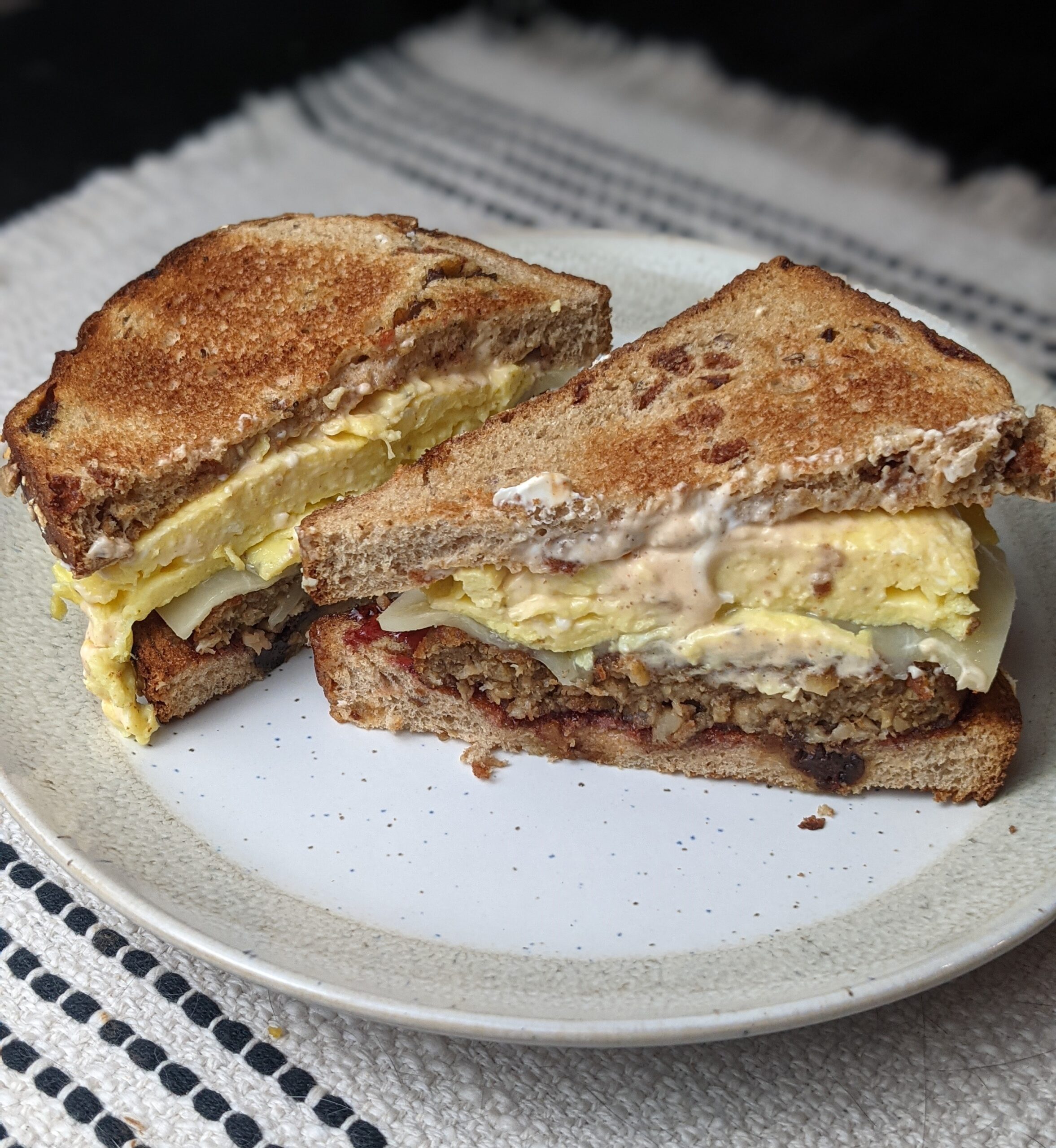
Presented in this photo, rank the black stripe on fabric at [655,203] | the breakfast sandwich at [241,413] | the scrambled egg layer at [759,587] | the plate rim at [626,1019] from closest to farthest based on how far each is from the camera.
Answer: the plate rim at [626,1019] → the scrambled egg layer at [759,587] → the breakfast sandwich at [241,413] → the black stripe on fabric at [655,203]

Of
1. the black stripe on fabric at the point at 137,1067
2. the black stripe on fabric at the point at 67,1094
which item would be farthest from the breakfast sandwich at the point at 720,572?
the black stripe on fabric at the point at 67,1094

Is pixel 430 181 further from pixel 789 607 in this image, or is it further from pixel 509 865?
pixel 509 865

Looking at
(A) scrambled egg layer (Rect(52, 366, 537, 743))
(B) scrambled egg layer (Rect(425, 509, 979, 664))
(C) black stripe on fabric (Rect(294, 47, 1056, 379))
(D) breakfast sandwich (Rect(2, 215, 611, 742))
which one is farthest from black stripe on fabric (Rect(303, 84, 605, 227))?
(B) scrambled egg layer (Rect(425, 509, 979, 664))

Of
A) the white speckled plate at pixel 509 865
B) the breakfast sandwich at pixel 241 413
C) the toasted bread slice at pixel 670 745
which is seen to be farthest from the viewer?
the breakfast sandwich at pixel 241 413

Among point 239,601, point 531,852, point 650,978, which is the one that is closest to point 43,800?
point 239,601

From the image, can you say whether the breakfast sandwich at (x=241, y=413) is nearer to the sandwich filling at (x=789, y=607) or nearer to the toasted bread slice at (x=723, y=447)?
the toasted bread slice at (x=723, y=447)

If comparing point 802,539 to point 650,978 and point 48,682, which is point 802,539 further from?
point 48,682

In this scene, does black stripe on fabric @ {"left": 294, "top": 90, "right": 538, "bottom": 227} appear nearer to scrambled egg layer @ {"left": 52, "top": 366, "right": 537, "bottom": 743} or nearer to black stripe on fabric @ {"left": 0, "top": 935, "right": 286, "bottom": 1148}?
scrambled egg layer @ {"left": 52, "top": 366, "right": 537, "bottom": 743}

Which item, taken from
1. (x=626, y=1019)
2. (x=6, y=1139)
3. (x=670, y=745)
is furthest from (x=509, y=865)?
(x=6, y=1139)
